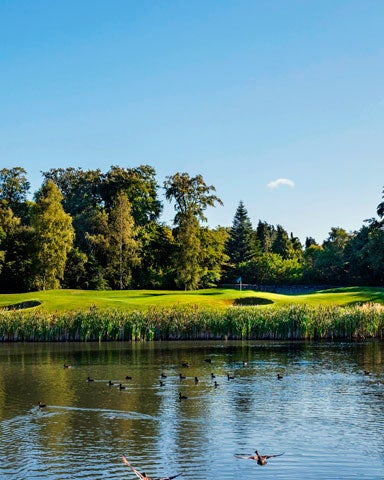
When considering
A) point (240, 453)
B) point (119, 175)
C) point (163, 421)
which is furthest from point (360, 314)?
point (119, 175)

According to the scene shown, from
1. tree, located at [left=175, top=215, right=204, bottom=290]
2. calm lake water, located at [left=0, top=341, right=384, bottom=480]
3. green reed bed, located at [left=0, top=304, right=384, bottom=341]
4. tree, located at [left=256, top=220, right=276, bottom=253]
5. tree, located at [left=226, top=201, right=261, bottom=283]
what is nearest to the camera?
calm lake water, located at [left=0, top=341, right=384, bottom=480]

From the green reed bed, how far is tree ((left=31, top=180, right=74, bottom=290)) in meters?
34.3

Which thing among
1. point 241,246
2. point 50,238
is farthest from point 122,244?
point 241,246

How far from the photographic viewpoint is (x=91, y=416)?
82.1 ft

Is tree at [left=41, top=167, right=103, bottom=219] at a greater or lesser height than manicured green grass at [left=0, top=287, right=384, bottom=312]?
greater

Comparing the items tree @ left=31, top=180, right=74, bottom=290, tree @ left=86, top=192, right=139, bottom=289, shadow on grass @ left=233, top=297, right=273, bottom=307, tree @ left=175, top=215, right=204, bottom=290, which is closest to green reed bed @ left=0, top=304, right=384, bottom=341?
shadow on grass @ left=233, top=297, right=273, bottom=307

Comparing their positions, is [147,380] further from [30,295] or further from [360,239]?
[360,239]

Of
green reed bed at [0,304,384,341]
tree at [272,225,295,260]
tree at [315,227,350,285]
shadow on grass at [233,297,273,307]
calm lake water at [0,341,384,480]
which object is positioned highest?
tree at [272,225,295,260]

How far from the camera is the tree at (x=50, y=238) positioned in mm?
85438

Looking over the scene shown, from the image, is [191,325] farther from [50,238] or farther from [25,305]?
[50,238]

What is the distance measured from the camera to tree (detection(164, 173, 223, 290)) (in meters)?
92.9

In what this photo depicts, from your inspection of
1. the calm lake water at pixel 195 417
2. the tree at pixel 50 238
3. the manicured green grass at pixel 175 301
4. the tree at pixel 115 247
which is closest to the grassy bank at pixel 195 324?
the manicured green grass at pixel 175 301

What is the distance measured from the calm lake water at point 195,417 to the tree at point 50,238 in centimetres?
4473

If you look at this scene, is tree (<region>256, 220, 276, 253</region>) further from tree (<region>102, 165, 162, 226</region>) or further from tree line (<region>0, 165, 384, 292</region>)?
tree (<region>102, 165, 162, 226</region>)
